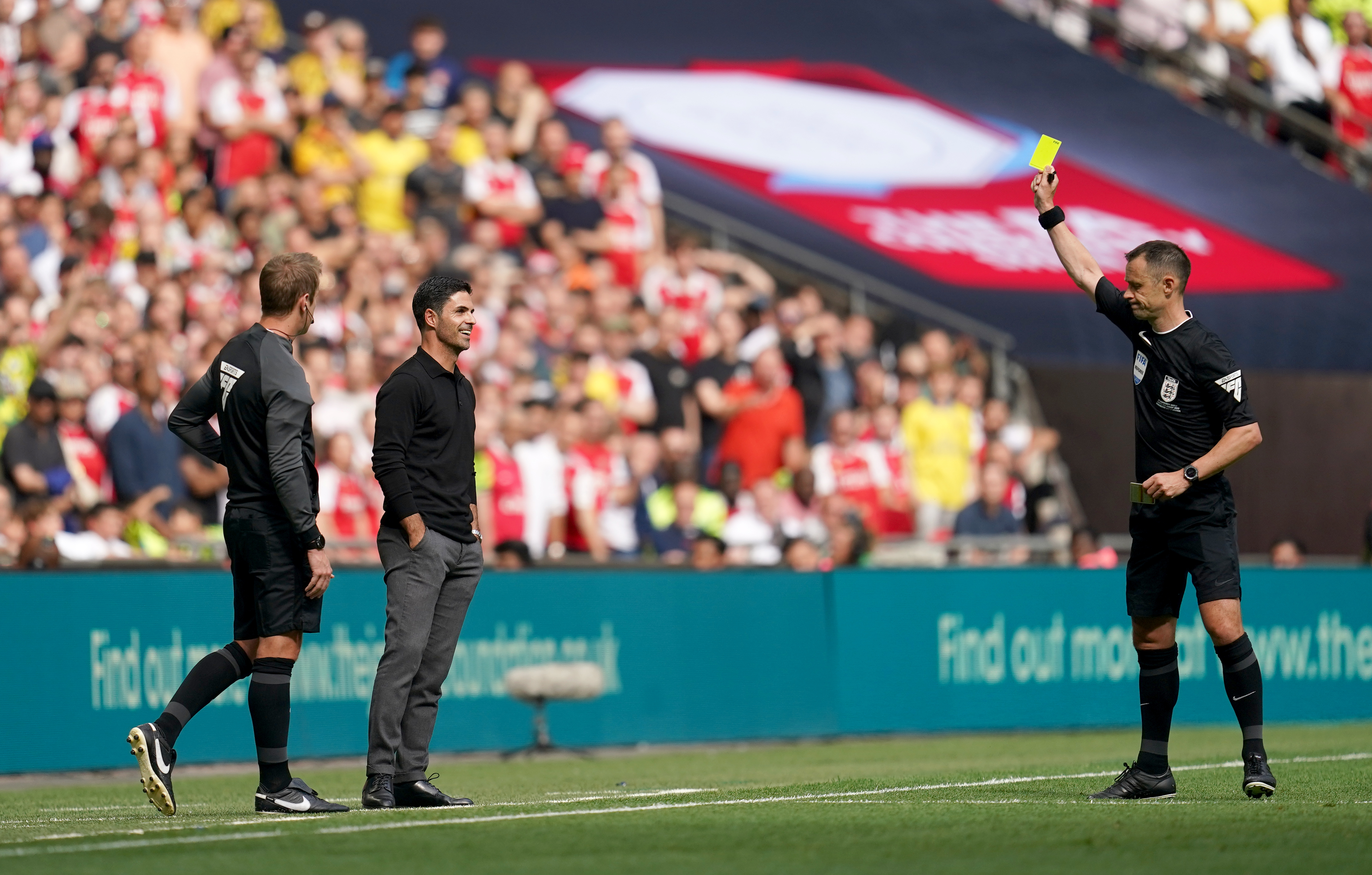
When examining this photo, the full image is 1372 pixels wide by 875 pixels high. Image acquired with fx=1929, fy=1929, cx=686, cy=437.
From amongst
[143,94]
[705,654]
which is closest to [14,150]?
[143,94]

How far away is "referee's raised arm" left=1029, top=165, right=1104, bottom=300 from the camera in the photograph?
328 inches

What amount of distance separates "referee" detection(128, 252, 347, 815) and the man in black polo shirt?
0.30 meters

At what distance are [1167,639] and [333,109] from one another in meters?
11.9

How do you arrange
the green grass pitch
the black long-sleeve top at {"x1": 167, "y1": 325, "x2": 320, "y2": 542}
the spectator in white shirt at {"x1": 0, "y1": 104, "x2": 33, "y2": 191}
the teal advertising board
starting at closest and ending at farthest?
the green grass pitch < the black long-sleeve top at {"x1": 167, "y1": 325, "x2": 320, "y2": 542} < the teal advertising board < the spectator in white shirt at {"x1": 0, "y1": 104, "x2": 33, "y2": 191}

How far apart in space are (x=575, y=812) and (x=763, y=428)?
400 inches

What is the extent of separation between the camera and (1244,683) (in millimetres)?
8172

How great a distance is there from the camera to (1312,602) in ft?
54.9

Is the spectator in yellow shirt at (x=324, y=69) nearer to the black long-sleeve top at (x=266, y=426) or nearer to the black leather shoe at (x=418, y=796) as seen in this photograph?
the black long-sleeve top at (x=266, y=426)

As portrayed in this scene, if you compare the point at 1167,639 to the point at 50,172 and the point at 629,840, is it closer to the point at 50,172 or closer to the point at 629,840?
the point at 629,840

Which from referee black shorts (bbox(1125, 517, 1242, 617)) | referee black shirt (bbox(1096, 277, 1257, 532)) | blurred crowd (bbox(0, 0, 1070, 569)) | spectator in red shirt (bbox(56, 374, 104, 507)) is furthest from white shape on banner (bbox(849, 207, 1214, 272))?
referee black shorts (bbox(1125, 517, 1242, 617))

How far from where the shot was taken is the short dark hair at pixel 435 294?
813cm

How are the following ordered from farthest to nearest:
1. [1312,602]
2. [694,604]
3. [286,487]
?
[1312,602] < [694,604] < [286,487]

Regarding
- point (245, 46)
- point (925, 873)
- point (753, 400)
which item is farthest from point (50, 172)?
point (925, 873)

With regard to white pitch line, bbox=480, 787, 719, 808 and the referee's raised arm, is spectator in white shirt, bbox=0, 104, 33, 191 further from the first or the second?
the referee's raised arm
